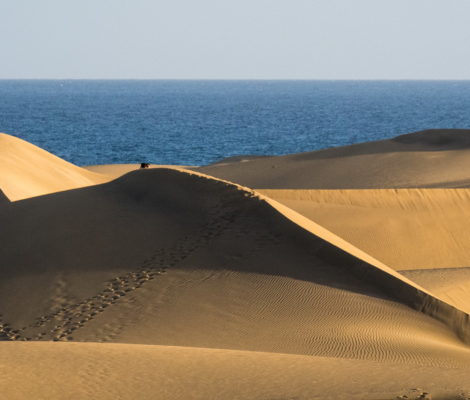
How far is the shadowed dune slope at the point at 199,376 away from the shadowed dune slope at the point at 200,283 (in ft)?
4.07

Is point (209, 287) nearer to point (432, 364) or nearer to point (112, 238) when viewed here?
point (112, 238)

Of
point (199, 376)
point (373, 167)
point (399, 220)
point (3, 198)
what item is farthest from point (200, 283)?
point (373, 167)

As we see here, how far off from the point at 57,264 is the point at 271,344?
5.28 m

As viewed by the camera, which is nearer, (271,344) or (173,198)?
(271,344)

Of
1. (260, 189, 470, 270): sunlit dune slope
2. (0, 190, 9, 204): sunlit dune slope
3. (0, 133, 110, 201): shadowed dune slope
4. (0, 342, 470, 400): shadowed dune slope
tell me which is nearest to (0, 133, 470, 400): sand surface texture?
(0, 342, 470, 400): shadowed dune slope

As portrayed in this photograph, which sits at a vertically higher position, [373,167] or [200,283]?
[200,283]

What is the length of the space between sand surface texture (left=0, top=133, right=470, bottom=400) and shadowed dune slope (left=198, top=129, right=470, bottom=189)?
9818 millimetres

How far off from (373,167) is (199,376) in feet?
79.4

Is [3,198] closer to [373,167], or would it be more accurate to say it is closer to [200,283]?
[200,283]

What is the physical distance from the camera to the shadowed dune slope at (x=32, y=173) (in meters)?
22.6

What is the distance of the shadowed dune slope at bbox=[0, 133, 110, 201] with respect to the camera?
2265 centimetres

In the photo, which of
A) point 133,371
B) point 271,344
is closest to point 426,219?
point 271,344

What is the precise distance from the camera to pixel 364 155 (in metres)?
34.0

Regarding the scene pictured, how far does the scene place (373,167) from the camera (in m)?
31.7
